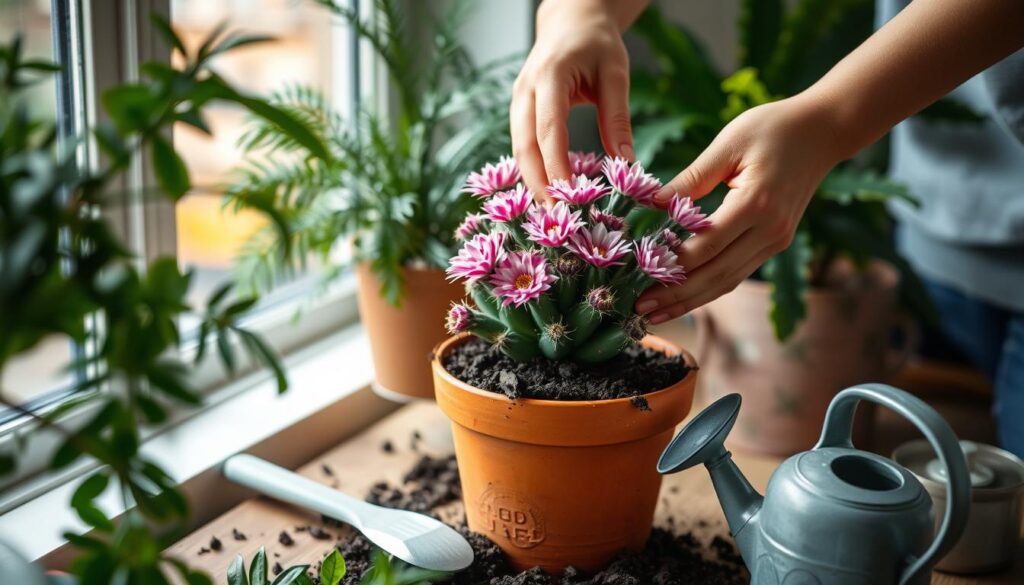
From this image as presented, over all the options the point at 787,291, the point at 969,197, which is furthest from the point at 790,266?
the point at 969,197

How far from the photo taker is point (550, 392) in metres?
0.80

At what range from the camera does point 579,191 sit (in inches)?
30.5

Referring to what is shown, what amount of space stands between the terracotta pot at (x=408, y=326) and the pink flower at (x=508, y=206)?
1.00ft

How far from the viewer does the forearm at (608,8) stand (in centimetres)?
96

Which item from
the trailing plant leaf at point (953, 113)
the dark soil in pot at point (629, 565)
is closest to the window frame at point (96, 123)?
the dark soil in pot at point (629, 565)

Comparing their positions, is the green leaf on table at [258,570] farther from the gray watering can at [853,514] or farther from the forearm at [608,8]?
the forearm at [608,8]

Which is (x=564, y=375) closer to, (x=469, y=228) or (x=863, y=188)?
(x=469, y=228)

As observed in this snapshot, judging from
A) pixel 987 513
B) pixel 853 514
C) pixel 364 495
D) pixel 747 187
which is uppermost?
pixel 747 187

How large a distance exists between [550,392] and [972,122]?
0.87 m

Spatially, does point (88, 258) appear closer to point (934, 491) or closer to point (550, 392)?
point (550, 392)

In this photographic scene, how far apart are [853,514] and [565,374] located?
27 cm

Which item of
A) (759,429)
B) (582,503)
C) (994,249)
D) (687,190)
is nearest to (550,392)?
(582,503)

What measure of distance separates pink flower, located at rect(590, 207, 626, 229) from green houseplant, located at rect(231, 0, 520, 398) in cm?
32

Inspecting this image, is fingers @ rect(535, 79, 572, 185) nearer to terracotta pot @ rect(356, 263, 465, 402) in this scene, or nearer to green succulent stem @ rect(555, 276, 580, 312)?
green succulent stem @ rect(555, 276, 580, 312)
